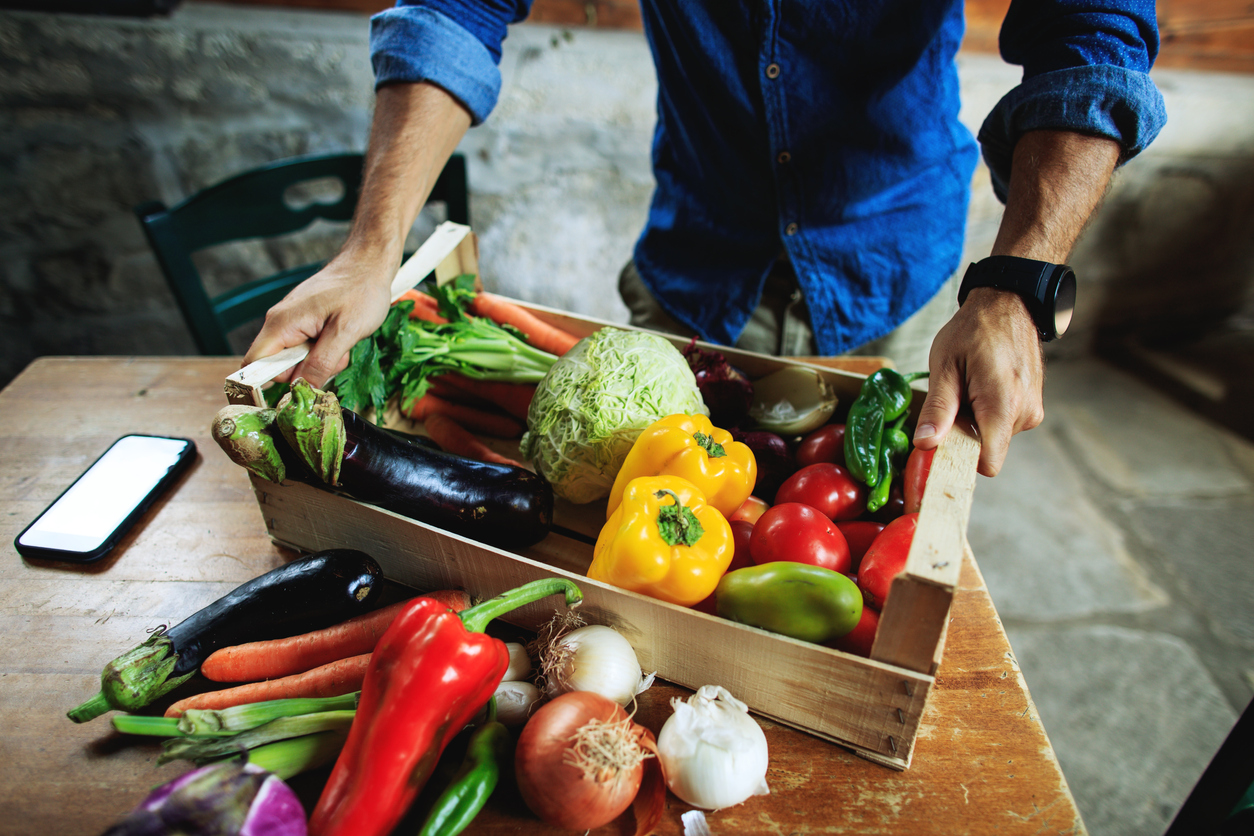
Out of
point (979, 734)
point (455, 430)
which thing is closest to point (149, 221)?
point (455, 430)

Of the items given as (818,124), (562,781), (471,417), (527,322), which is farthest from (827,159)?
(562,781)

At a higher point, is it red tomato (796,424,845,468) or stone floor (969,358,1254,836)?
red tomato (796,424,845,468)

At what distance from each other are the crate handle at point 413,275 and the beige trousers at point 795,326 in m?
0.52

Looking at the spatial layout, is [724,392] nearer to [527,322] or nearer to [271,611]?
[527,322]

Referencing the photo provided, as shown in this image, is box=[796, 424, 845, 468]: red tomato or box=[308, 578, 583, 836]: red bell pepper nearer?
box=[308, 578, 583, 836]: red bell pepper

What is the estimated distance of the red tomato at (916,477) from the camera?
1059 millimetres

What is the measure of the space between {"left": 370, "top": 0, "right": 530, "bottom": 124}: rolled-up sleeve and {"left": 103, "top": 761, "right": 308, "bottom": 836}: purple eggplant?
1.30 m

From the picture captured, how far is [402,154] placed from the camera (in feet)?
4.56

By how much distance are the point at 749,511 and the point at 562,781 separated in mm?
555

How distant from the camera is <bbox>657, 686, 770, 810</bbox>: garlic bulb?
0.76 meters

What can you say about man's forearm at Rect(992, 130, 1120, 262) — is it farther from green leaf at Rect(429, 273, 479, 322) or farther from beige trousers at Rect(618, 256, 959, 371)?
green leaf at Rect(429, 273, 479, 322)

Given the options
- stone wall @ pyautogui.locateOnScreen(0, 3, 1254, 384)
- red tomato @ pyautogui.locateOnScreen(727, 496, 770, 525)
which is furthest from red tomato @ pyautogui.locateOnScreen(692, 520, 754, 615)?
stone wall @ pyautogui.locateOnScreen(0, 3, 1254, 384)

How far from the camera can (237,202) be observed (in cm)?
178

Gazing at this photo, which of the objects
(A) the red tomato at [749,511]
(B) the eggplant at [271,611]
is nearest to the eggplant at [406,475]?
(B) the eggplant at [271,611]
